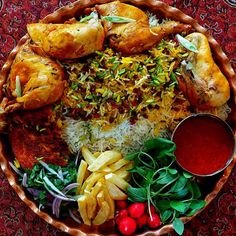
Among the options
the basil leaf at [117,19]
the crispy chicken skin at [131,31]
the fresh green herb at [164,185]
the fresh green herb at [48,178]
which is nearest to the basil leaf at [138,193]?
the fresh green herb at [164,185]

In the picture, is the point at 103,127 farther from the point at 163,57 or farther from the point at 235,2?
the point at 235,2

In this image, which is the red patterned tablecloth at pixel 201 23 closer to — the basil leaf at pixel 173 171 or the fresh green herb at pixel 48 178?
the fresh green herb at pixel 48 178

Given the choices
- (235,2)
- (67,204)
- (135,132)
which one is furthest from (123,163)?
(235,2)

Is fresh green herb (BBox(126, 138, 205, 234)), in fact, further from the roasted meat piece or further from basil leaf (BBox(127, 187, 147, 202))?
the roasted meat piece

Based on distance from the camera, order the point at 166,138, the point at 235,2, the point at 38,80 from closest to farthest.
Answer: the point at 38,80 → the point at 166,138 → the point at 235,2

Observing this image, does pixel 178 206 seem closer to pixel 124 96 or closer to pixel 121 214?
pixel 121 214

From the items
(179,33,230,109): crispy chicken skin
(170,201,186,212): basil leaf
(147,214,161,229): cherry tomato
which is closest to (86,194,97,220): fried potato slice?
(147,214,161,229): cherry tomato
